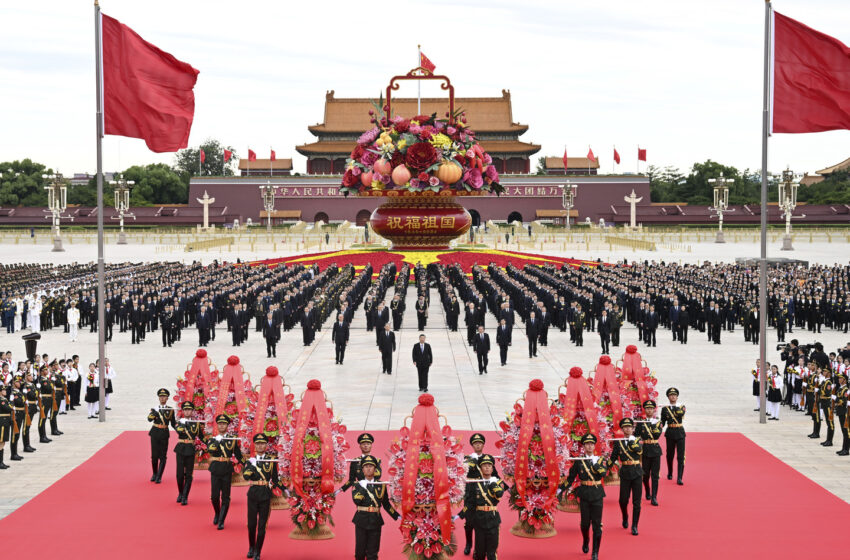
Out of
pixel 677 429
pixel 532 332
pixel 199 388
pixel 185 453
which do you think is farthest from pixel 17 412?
pixel 532 332

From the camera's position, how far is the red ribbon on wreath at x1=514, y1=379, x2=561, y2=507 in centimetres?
986

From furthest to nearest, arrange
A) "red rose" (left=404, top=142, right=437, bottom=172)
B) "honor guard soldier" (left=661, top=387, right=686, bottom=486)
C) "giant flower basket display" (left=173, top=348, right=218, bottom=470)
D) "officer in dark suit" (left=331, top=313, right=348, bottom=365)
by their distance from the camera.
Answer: "red rose" (left=404, top=142, right=437, bottom=172), "officer in dark suit" (left=331, top=313, right=348, bottom=365), "giant flower basket display" (left=173, top=348, right=218, bottom=470), "honor guard soldier" (left=661, top=387, right=686, bottom=486)

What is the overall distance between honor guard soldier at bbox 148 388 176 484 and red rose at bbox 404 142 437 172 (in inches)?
1103

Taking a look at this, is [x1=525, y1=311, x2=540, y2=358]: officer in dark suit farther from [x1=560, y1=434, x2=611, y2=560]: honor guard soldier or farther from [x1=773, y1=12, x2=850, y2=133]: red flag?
[x1=560, y1=434, x2=611, y2=560]: honor guard soldier

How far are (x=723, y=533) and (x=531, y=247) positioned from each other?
2071 inches

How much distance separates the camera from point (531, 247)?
62375mm

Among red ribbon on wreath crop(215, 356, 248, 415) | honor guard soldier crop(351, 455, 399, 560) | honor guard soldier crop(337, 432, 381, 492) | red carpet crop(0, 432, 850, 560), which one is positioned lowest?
red carpet crop(0, 432, 850, 560)

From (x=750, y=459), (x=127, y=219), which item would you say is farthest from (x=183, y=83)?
(x=127, y=219)

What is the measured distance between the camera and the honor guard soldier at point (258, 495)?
30.9 feet

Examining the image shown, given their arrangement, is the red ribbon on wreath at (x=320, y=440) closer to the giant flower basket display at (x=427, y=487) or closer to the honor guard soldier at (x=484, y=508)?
the giant flower basket display at (x=427, y=487)

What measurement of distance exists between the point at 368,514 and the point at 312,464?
1.05 metres

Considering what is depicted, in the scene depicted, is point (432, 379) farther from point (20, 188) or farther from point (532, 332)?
point (20, 188)

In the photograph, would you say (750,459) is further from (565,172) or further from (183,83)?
(565,172)

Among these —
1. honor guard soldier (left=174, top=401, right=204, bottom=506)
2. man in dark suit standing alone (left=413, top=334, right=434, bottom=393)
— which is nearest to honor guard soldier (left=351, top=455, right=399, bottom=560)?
honor guard soldier (left=174, top=401, right=204, bottom=506)
